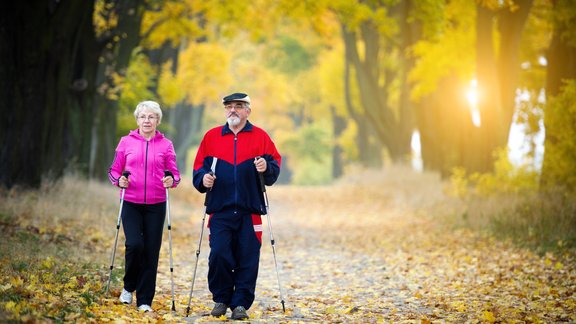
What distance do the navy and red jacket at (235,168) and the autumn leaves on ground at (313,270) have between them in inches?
41.6

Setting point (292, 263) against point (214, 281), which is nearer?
point (214, 281)

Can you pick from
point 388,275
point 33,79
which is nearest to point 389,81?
point 33,79

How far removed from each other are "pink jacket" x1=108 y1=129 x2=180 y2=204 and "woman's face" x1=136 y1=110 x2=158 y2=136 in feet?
0.25

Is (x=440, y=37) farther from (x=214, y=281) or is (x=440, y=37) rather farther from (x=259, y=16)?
(x=214, y=281)

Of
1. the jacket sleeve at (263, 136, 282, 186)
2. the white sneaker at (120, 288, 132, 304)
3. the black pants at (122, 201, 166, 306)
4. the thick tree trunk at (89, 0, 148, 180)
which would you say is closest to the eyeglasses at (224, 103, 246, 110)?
the jacket sleeve at (263, 136, 282, 186)

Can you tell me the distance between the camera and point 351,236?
677 inches

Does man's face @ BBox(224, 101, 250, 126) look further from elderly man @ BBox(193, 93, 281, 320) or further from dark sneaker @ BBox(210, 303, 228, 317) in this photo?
dark sneaker @ BBox(210, 303, 228, 317)

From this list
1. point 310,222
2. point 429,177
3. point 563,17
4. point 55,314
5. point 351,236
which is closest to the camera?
point 55,314

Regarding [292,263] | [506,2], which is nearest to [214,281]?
[292,263]

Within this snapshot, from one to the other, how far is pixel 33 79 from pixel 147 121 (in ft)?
24.3

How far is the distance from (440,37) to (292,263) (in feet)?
34.3

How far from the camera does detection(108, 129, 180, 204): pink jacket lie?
781 cm

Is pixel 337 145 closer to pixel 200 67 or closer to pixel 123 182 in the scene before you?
pixel 200 67

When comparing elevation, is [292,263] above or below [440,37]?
below
